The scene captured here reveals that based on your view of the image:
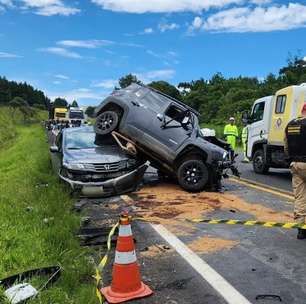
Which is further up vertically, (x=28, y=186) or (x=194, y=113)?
(x=194, y=113)

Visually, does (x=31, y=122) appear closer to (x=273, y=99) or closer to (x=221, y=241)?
(x=273, y=99)

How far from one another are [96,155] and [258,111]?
658 centimetres

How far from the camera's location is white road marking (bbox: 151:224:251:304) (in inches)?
196

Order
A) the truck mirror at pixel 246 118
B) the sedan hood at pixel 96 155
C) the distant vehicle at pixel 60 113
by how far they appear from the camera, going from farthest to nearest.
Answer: the distant vehicle at pixel 60 113 < the truck mirror at pixel 246 118 < the sedan hood at pixel 96 155

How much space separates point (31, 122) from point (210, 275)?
259ft

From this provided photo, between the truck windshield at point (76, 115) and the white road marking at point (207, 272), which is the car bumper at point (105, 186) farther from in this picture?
the truck windshield at point (76, 115)

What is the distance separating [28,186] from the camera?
11469 millimetres

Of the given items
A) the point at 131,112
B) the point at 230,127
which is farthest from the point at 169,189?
the point at 230,127

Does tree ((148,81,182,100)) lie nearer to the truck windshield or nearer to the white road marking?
the truck windshield

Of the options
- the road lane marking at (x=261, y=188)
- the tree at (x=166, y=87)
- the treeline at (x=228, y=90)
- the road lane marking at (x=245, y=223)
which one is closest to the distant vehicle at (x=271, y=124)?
the road lane marking at (x=261, y=188)

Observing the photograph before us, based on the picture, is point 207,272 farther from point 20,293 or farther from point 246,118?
point 246,118

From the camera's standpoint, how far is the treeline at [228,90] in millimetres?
55094

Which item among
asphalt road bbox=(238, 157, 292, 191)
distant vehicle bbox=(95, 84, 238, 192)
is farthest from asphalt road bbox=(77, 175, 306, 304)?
asphalt road bbox=(238, 157, 292, 191)

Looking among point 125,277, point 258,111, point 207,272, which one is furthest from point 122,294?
point 258,111
